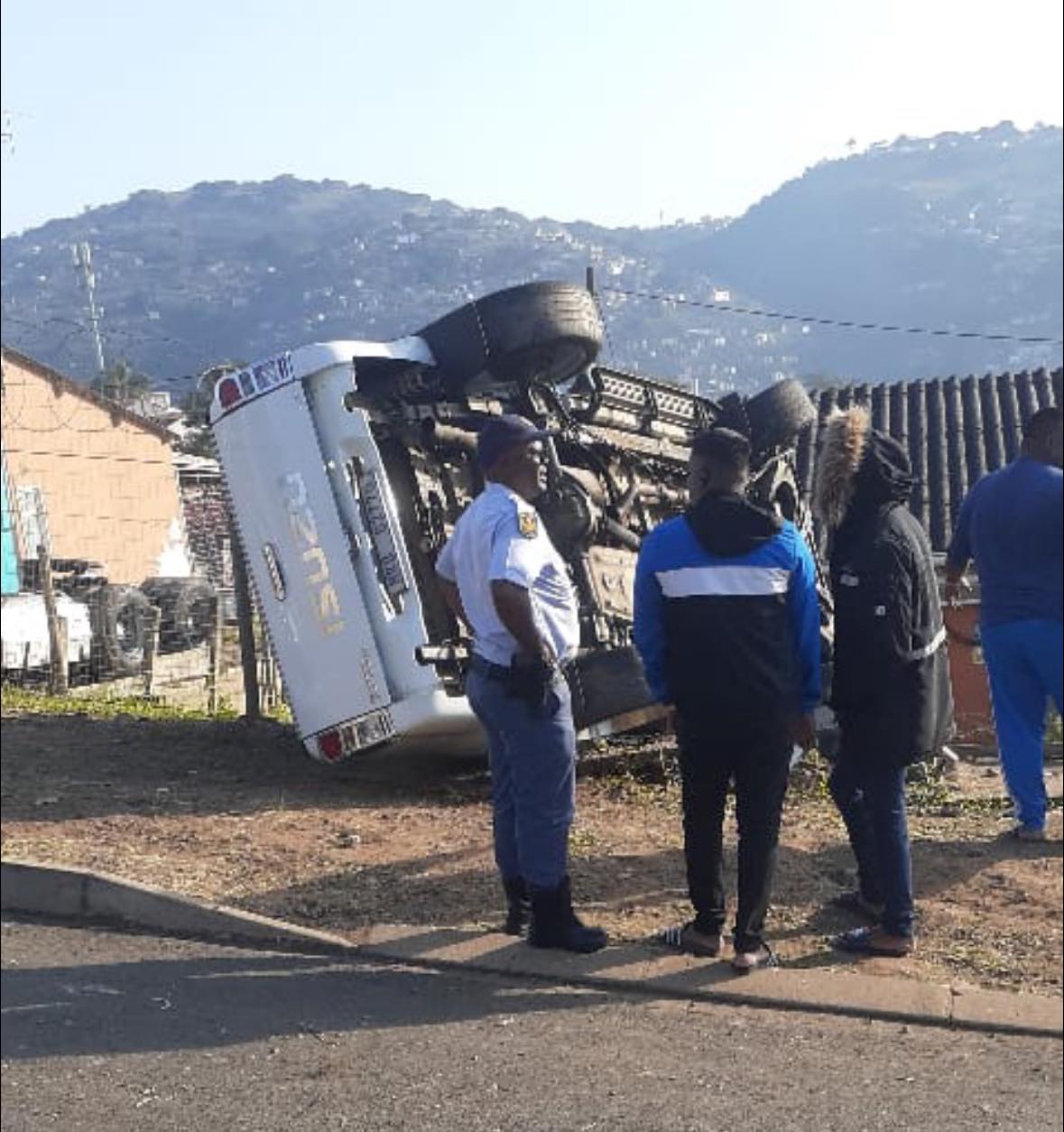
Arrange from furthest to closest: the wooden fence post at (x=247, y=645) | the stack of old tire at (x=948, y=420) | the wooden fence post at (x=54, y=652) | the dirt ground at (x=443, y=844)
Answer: the stack of old tire at (x=948, y=420), the wooden fence post at (x=54, y=652), the wooden fence post at (x=247, y=645), the dirt ground at (x=443, y=844)

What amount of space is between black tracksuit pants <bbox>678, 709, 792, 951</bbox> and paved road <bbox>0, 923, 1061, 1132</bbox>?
1.24 ft

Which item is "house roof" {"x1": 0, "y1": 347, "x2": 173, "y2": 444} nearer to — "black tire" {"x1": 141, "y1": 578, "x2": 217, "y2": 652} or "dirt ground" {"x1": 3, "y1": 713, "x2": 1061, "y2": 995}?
"black tire" {"x1": 141, "y1": 578, "x2": 217, "y2": 652}

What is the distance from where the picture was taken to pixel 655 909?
5.15 meters

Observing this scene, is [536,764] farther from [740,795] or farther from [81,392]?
[81,392]

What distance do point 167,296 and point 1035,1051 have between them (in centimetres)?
8177

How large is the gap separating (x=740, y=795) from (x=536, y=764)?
63cm

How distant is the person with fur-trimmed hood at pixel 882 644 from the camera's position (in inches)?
180

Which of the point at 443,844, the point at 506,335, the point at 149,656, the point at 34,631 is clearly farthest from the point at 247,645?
the point at 34,631

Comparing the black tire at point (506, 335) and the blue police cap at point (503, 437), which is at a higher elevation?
the black tire at point (506, 335)

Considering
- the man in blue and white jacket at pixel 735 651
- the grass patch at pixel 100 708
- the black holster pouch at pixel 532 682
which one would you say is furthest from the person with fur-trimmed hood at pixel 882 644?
the grass patch at pixel 100 708

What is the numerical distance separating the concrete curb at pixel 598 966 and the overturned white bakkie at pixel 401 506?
1747 mm

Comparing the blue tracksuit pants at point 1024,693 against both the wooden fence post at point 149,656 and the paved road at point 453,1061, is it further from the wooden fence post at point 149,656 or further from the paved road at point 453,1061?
the wooden fence post at point 149,656

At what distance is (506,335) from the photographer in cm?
713

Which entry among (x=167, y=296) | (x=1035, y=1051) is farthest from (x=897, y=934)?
(x=167, y=296)
